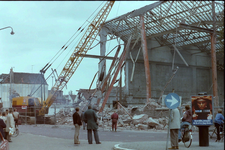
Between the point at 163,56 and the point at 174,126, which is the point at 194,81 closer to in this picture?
the point at 163,56

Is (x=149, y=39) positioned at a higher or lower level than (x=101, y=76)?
higher

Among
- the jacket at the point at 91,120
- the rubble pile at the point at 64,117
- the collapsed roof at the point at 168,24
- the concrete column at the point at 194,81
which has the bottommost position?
the rubble pile at the point at 64,117

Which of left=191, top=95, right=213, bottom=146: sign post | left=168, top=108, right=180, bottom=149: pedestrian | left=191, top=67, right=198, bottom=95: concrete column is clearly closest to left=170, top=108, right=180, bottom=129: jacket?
left=168, top=108, right=180, bottom=149: pedestrian

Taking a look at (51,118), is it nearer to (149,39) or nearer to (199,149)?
(149,39)

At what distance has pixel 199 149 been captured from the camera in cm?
1341

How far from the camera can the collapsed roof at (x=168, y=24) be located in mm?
46025

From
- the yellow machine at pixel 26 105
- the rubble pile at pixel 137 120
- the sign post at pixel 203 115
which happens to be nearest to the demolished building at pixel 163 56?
the rubble pile at pixel 137 120

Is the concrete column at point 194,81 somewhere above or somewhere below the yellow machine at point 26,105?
above

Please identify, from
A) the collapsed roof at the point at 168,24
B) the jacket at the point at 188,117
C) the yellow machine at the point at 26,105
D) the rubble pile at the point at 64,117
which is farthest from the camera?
the collapsed roof at the point at 168,24

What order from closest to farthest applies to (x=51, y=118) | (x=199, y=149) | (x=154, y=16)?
(x=199, y=149), (x=51, y=118), (x=154, y=16)

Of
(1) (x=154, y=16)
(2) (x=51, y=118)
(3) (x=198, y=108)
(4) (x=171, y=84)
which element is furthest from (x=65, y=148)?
(4) (x=171, y=84)

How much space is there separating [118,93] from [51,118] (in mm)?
17301

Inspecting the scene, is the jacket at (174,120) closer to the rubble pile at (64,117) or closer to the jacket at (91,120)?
the jacket at (91,120)

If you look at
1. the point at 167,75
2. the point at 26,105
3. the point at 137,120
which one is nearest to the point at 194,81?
the point at 167,75
